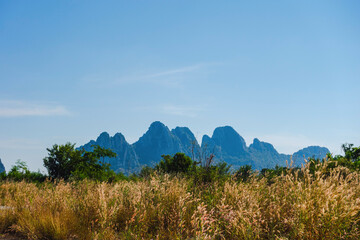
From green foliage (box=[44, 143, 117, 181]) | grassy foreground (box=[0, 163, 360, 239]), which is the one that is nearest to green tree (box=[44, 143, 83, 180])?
green foliage (box=[44, 143, 117, 181])

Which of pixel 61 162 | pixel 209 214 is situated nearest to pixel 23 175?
pixel 61 162

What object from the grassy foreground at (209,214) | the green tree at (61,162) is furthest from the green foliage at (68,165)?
the grassy foreground at (209,214)

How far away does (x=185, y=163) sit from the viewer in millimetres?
31156

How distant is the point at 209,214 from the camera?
3.65 meters

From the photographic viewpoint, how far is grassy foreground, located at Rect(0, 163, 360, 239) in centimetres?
379

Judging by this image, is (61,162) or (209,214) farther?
(61,162)

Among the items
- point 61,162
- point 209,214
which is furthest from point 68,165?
point 209,214

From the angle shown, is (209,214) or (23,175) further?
(23,175)

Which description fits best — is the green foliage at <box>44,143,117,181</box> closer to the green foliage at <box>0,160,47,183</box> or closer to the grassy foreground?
the green foliage at <box>0,160,47,183</box>

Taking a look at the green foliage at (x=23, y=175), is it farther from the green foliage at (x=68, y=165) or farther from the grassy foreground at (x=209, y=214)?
the grassy foreground at (x=209, y=214)

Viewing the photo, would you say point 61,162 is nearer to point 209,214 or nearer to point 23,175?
point 23,175

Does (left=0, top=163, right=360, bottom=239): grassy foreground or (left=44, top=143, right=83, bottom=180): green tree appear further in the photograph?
(left=44, top=143, right=83, bottom=180): green tree

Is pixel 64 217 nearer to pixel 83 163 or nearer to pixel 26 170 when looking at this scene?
pixel 83 163

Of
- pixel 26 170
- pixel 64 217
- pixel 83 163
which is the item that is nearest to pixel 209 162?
pixel 64 217
